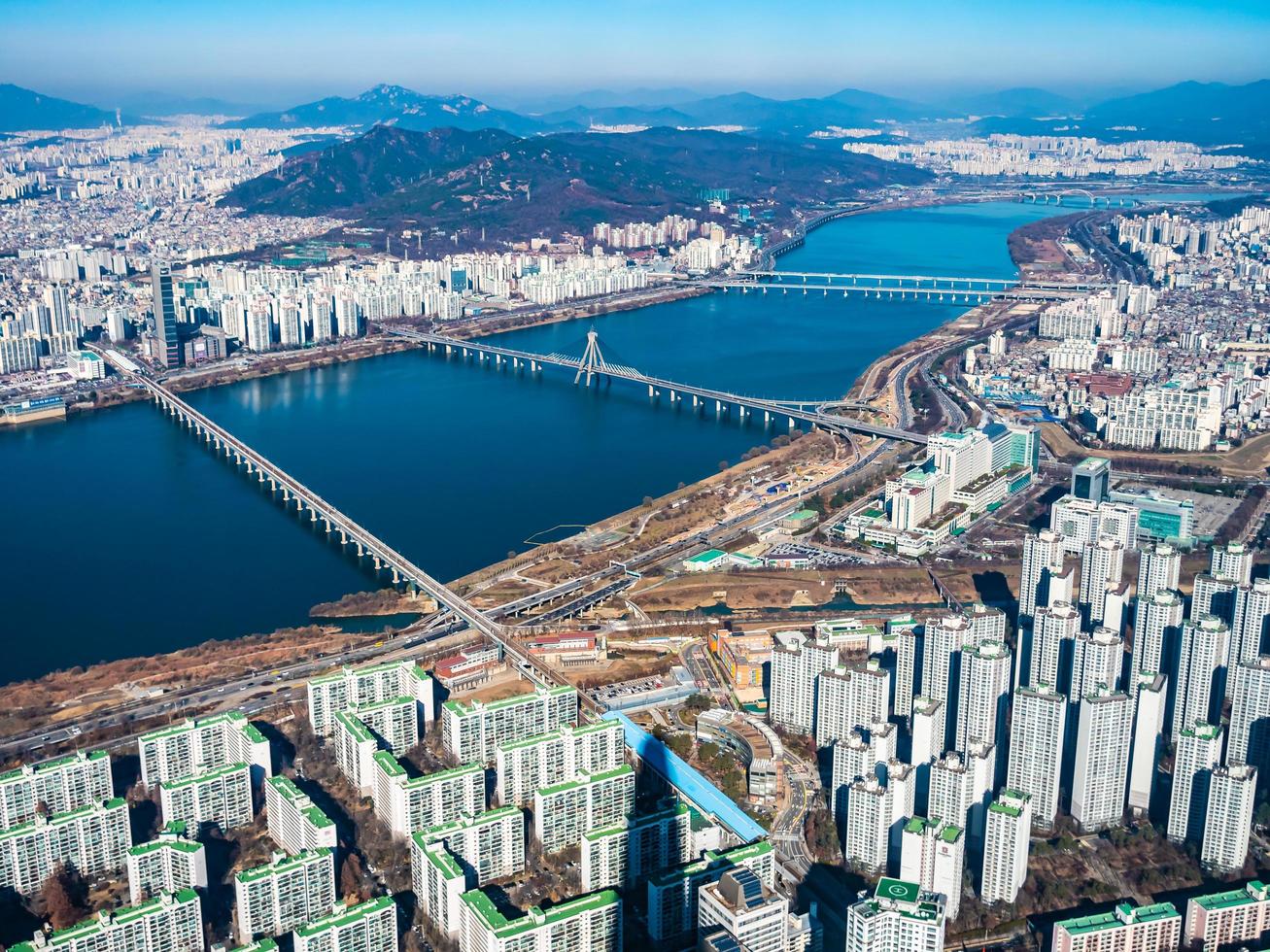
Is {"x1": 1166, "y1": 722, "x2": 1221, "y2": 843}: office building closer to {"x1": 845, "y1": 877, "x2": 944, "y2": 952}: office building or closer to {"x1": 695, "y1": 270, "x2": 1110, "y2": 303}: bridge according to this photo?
{"x1": 845, "y1": 877, "x2": 944, "y2": 952}: office building

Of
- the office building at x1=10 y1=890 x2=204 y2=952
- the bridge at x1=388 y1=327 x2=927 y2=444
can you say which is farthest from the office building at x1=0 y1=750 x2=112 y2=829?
the bridge at x1=388 y1=327 x2=927 y2=444

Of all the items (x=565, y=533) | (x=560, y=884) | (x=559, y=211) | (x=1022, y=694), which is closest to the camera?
(x=560, y=884)

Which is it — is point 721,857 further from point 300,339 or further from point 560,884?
point 300,339

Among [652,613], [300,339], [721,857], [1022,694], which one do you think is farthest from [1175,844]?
[300,339]

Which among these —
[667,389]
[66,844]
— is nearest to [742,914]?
[66,844]

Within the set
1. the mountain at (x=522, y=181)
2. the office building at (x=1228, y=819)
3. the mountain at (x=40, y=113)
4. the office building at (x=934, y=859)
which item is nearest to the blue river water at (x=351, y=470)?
the office building at (x=934, y=859)
